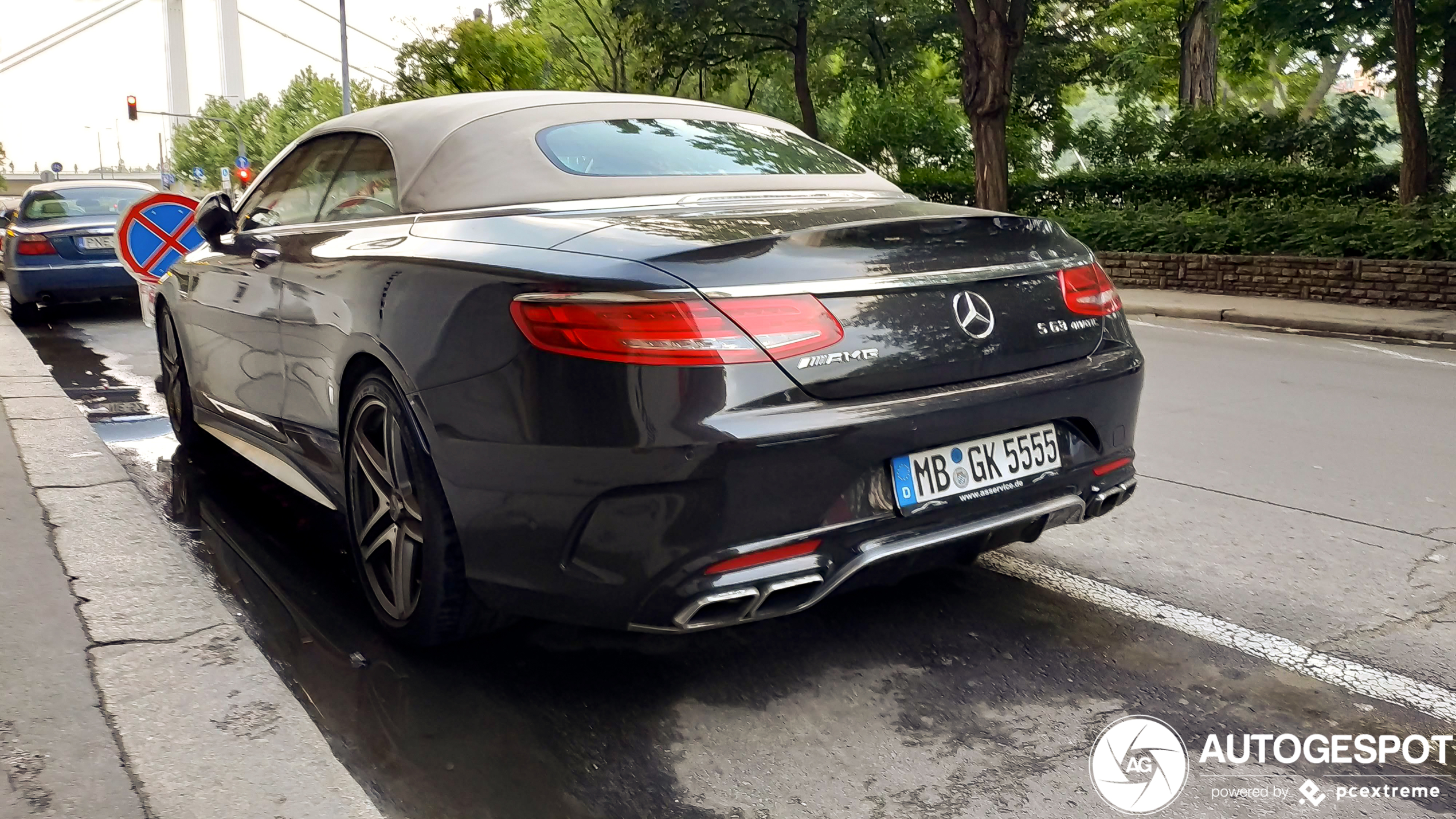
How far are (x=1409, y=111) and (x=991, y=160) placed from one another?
19.3 feet

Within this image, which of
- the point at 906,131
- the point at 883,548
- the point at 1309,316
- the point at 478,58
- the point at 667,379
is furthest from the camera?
the point at 478,58

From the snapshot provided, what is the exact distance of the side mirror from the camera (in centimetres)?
468

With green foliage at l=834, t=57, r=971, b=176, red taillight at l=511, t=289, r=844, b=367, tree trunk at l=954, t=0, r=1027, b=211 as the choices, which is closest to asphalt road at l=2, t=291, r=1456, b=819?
red taillight at l=511, t=289, r=844, b=367

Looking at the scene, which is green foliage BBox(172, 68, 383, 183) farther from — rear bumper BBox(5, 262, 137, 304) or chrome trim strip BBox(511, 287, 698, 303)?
chrome trim strip BBox(511, 287, 698, 303)

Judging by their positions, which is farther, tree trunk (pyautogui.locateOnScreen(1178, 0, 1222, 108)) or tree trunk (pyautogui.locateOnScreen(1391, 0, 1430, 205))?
tree trunk (pyautogui.locateOnScreen(1178, 0, 1222, 108))

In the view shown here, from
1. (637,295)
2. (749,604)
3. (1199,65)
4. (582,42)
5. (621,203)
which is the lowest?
(749,604)

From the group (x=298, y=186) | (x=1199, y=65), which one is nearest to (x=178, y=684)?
(x=298, y=186)

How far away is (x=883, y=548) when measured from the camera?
9.30 feet

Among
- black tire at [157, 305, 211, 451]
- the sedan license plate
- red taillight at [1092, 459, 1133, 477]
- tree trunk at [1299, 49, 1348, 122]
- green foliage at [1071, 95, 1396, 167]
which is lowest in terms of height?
black tire at [157, 305, 211, 451]

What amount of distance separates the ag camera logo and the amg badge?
100 centimetres

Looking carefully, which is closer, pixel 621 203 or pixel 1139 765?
pixel 1139 765

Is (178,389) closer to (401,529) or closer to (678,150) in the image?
(401,529)

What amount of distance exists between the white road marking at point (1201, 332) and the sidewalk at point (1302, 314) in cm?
68

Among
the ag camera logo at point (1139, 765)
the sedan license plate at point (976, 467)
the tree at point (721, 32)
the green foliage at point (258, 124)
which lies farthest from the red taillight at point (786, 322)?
the green foliage at point (258, 124)
